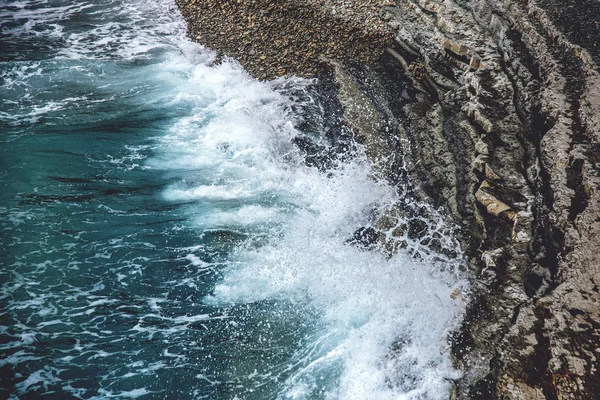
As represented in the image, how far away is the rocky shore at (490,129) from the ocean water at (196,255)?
699 millimetres

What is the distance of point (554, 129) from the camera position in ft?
25.8

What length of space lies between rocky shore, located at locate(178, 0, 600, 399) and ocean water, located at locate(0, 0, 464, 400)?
27.5 inches

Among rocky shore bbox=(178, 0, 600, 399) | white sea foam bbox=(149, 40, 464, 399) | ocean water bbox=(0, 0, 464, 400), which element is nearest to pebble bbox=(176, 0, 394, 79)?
rocky shore bbox=(178, 0, 600, 399)

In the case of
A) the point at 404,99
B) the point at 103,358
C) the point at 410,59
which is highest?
the point at 410,59

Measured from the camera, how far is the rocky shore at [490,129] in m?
5.64

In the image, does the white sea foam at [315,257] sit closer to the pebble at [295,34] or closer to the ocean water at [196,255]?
the ocean water at [196,255]

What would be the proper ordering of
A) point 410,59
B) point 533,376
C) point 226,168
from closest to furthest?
1. point 533,376
2. point 226,168
3. point 410,59

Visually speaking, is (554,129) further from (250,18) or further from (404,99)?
(250,18)

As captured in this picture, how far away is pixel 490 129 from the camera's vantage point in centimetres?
869

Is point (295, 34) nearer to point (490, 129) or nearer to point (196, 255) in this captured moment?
point (490, 129)

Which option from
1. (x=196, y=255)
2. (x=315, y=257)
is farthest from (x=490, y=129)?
(x=196, y=255)

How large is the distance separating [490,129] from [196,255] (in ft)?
22.8

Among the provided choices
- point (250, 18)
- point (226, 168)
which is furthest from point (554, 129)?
point (250, 18)

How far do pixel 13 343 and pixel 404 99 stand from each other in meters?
10.5
